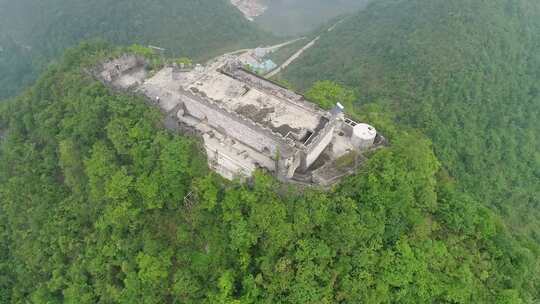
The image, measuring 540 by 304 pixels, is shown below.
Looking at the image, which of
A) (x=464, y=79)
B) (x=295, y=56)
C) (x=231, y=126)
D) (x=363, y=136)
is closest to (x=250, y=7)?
(x=295, y=56)

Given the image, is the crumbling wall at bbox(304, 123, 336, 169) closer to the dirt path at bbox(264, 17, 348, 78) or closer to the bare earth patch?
the dirt path at bbox(264, 17, 348, 78)

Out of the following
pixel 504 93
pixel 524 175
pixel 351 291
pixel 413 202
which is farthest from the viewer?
pixel 504 93

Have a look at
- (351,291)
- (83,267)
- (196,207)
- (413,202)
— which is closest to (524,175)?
(413,202)

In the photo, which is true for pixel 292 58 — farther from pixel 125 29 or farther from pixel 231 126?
pixel 231 126

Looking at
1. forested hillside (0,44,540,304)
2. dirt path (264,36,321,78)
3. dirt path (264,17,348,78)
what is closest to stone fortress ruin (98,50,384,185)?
forested hillside (0,44,540,304)

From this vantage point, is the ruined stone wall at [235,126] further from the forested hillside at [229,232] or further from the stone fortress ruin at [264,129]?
the forested hillside at [229,232]

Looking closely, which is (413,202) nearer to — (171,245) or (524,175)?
(171,245)
